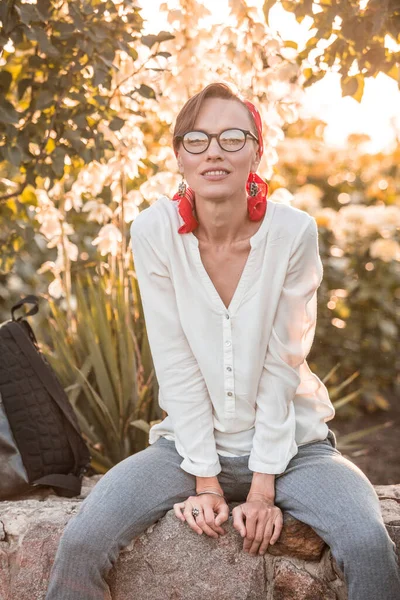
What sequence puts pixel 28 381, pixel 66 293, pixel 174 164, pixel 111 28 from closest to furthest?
pixel 28 381 → pixel 111 28 → pixel 174 164 → pixel 66 293

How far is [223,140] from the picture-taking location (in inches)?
93.3

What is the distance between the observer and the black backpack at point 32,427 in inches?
112

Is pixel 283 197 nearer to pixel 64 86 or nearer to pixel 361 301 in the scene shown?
pixel 64 86

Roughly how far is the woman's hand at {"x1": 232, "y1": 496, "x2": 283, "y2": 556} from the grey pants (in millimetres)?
59

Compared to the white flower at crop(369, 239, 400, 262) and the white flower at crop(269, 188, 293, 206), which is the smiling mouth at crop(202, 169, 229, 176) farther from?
the white flower at crop(369, 239, 400, 262)

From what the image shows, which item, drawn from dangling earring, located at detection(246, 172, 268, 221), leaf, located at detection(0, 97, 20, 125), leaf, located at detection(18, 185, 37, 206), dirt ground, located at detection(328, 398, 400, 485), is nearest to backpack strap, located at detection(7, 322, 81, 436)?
leaf, located at detection(0, 97, 20, 125)

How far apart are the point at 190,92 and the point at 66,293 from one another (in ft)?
Result: 3.52

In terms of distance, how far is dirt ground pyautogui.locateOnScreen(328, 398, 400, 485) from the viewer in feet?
14.2

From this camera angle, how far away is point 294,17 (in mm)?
3008

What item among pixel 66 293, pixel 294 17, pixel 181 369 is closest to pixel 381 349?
pixel 66 293

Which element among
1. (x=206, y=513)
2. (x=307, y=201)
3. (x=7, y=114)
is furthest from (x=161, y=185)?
(x=307, y=201)

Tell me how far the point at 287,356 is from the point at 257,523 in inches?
18.5

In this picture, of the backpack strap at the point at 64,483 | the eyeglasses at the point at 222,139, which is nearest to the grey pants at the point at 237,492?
the backpack strap at the point at 64,483

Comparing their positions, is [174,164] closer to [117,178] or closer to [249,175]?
[117,178]
